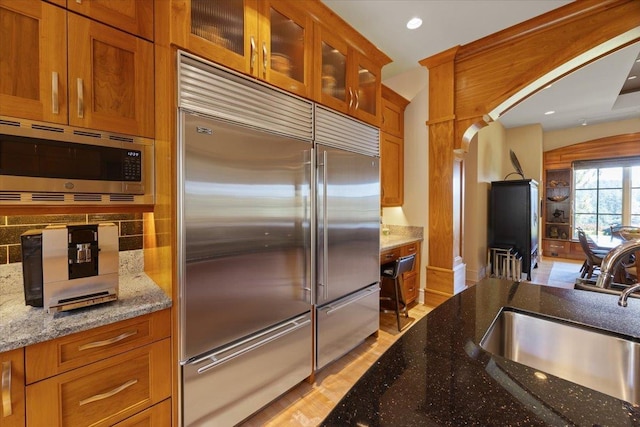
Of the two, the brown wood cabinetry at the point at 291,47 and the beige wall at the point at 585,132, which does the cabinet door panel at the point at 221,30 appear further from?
the beige wall at the point at 585,132

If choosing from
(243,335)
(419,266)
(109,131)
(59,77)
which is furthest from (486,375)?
(419,266)

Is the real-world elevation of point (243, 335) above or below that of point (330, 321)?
above

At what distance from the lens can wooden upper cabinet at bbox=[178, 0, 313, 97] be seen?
138cm

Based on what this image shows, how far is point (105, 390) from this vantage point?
3.92 ft

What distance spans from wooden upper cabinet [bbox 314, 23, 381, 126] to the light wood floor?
6.90 ft

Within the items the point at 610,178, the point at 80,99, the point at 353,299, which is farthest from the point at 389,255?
the point at 610,178

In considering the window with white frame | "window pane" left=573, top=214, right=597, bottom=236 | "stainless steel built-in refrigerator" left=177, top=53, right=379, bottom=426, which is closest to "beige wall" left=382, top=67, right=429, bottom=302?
"stainless steel built-in refrigerator" left=177, top=53, right=379, bottom=426

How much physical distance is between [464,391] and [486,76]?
11.0 feet

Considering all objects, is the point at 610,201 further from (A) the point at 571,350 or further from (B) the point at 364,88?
(A) the point at 571,350

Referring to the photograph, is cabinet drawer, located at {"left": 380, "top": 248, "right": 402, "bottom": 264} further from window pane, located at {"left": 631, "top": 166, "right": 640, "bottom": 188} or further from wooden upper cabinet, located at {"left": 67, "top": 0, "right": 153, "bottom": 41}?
window pane, located at {"left": 631, "top": 166, "right": 640, "bottom": 188}

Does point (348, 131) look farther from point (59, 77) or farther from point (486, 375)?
point (486, 375)

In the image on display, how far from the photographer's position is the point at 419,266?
11.7 feet

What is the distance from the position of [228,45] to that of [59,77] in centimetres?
79

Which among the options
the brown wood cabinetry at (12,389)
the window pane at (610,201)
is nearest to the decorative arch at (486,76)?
the brown wood cabinetry at (12,389)
